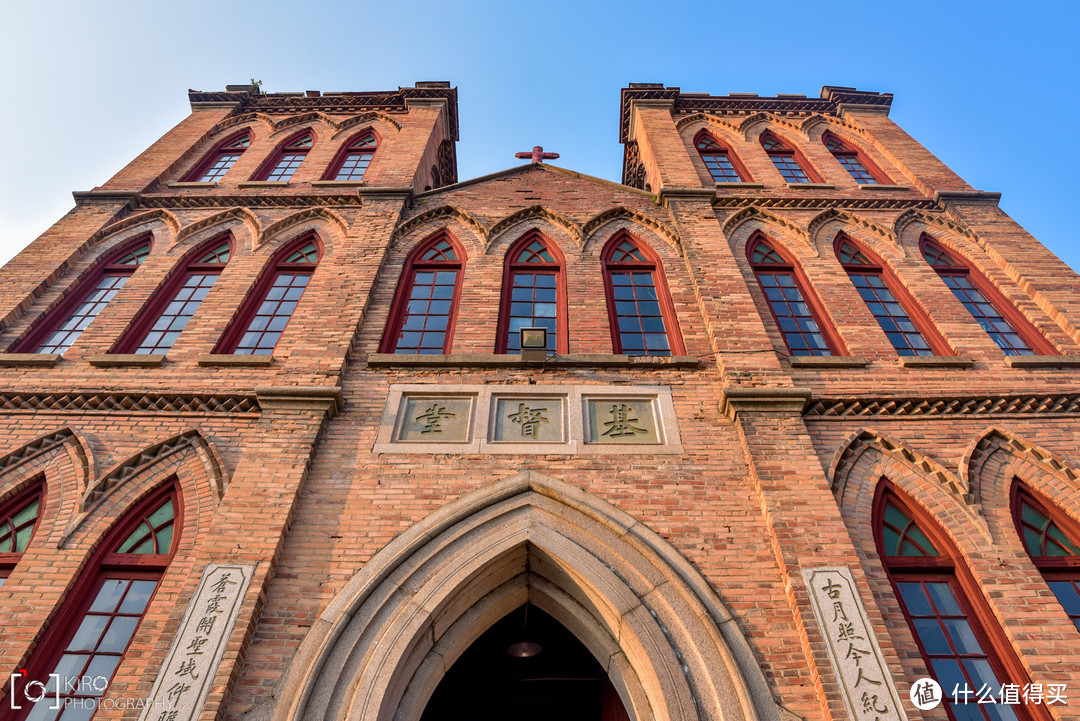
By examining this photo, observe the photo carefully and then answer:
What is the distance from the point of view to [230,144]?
13711 millimetres

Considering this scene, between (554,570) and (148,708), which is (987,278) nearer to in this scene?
(554,570)

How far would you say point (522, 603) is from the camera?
19.8ft

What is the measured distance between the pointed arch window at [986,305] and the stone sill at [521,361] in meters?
4.48

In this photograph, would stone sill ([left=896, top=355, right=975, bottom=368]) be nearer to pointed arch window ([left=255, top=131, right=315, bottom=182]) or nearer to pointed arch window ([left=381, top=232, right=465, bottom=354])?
pointed arch window ([left=381, top=232, right=465, bottom=354])

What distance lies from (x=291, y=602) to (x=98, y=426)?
3.38 m

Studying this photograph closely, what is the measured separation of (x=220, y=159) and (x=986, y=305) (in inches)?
550

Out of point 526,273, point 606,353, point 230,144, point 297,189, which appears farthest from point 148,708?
point 230,144

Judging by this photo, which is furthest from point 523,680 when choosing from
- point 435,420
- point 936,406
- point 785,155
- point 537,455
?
point 785,155

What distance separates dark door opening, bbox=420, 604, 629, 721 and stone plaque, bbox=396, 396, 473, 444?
2025mm

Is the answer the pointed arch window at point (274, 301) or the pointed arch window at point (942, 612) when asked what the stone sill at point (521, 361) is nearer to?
the pointed arch window at point (274, 301)

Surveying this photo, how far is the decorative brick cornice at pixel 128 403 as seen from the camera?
691 centimetres

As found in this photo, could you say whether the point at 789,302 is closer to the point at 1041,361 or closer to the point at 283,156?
the point at 1041,361

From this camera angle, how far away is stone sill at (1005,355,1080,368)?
757 centimetres

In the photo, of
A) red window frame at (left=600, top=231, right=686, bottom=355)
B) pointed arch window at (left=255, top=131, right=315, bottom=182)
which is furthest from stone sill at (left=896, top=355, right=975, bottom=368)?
pointed arch window at (left=255, top=131, right=315, bottom=182)
